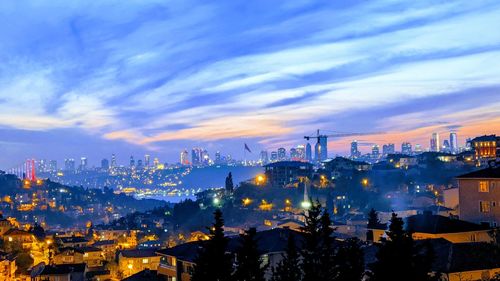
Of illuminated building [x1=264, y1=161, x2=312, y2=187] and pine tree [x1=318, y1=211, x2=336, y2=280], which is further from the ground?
illuminated building [x1=264, y1=161, x2=312, y2=187]

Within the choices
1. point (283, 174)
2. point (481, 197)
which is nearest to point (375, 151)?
point (283, 174)

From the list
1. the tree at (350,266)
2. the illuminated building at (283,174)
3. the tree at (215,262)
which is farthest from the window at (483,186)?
the illuminated building at (283,174)

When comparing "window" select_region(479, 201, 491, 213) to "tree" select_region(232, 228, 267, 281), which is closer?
"tree" select_region(232, 228, 267, 281)

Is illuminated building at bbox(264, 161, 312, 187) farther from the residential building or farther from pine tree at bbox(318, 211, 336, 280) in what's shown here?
pine tree at bbox(318, 211, 336, 280)

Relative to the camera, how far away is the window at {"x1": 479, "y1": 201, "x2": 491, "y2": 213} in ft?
83.0

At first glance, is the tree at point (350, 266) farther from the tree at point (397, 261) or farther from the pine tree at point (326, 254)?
the tree at point (397, 261)

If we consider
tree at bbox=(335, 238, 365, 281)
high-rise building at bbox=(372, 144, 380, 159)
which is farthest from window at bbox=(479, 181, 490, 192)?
high-rise building at bbox=(372, 144, 380, 159)

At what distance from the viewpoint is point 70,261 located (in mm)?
49500

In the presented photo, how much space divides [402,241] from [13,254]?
50420 mm

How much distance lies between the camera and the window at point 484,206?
2530 centimetres

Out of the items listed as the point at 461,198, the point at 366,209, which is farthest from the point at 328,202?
the point at 461,198

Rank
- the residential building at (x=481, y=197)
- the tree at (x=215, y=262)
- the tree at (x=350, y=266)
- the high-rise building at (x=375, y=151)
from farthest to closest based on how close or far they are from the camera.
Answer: the high-rise building at (x=375, y=151), the residential building at (x=481, y=197), the tree at (x=215, y=262), the tree at (x=350, y=266)

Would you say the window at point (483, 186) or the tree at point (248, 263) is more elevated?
the window at point (483, 186)

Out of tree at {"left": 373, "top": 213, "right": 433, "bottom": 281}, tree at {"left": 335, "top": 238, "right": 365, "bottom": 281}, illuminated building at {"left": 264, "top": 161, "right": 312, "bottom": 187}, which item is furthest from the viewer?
illuminated building at {"left": 264, "top": 161, "right": 312, "bottom": 187}
